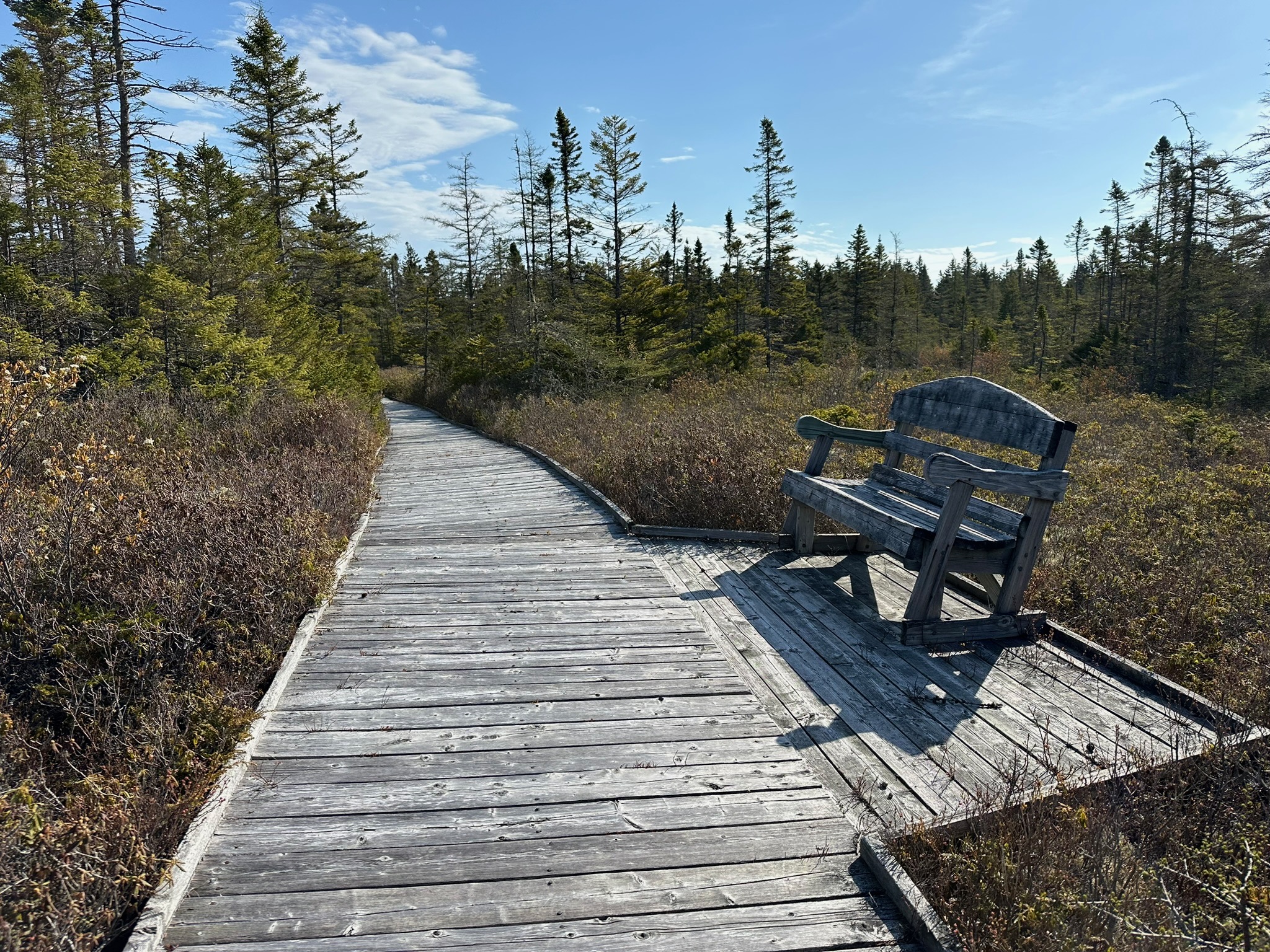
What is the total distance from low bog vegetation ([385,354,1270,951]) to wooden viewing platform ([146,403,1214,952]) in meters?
0.23

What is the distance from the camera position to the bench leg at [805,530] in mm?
6055

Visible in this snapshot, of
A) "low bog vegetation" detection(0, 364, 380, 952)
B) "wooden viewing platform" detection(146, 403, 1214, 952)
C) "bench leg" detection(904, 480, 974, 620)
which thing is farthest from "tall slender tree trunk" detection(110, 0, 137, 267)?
"bench leg" detection(904, 480, 974, 620)

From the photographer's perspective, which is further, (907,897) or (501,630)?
(501,630)

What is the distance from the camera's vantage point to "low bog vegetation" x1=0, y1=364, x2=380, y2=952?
2.21 m

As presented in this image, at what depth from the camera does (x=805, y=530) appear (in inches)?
239

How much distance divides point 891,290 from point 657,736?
5291 cm

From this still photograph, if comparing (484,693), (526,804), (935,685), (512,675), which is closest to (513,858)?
(526,804)

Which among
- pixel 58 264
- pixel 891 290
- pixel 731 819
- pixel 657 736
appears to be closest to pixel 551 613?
pixel 657 736

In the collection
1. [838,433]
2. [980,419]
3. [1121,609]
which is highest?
[980,419]

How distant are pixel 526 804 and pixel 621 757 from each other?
509 millimetres

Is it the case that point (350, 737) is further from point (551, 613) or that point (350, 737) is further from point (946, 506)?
point (946, 506)

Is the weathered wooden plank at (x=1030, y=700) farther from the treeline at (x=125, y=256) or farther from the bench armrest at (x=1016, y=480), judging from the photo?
the treeline at (x=125, y=256)

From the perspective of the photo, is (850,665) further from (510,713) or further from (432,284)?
(432,284)

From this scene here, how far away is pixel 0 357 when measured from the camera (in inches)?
327
